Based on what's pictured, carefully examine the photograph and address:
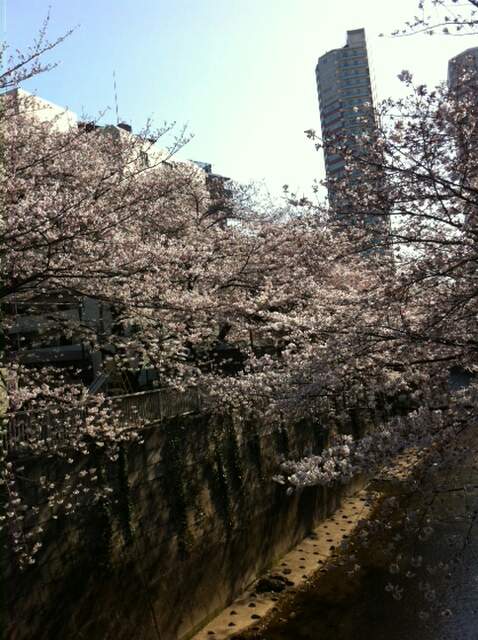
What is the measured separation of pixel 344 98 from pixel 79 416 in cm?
735

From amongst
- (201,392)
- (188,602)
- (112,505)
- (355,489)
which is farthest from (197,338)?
(355,489)

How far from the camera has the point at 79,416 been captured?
980 cm

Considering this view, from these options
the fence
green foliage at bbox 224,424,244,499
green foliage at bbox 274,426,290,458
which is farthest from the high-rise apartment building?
green foliage at bbox 274,426,290,458

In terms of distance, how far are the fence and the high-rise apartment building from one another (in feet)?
19.0

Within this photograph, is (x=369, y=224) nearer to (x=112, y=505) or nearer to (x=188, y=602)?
(x=112, y=505)

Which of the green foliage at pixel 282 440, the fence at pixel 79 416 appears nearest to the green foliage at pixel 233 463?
the fence at pixel 79 416

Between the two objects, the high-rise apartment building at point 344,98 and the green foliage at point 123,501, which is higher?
the high-rise apartment building at point 344,98

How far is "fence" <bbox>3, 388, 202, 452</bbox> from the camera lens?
8.95 meters

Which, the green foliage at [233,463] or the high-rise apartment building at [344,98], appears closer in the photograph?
the high-rise apartment building at [344,98]

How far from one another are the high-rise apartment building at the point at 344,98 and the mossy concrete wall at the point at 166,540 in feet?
21.9

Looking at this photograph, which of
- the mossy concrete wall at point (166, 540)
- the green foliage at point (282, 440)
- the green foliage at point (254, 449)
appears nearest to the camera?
the mossy concrete wall at point (166, 540)

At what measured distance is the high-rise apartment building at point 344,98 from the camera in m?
7.99

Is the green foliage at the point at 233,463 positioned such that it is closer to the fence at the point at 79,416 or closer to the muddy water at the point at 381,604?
the fence at the point at 79,416

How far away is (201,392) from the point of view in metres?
13.4
